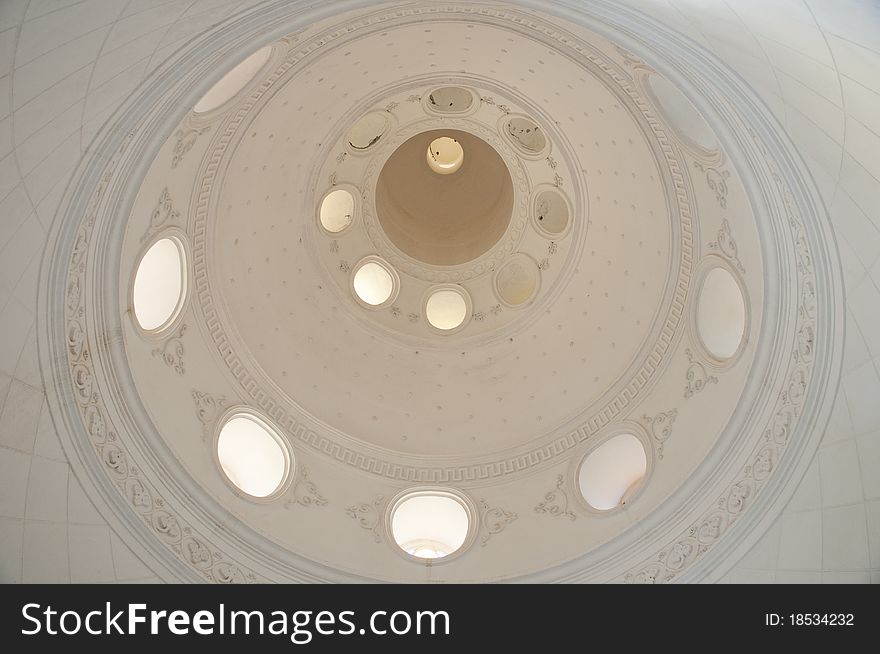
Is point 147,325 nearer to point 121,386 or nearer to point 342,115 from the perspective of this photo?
point 121,386

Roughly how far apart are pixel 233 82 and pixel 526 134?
5.48m

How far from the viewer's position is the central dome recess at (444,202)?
15.0m

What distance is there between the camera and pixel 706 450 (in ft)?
34.7

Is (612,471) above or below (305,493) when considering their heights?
above

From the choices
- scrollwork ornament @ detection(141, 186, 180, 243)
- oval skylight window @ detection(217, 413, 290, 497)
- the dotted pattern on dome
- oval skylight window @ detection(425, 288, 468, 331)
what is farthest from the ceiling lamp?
scrollwork ornament @ detection(141, 186, 180, 243)

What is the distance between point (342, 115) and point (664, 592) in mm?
9295

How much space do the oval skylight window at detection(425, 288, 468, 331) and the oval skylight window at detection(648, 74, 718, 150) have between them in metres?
5.35

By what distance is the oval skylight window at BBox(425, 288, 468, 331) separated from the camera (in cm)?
1448

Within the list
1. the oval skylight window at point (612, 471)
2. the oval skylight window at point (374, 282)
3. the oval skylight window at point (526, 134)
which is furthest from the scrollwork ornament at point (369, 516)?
the oval skylight window at point (526, 134)

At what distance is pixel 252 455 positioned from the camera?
1174cm

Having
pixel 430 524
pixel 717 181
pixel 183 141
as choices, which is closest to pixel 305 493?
pixel 430 524

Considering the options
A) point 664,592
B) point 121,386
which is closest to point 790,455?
point 664,592

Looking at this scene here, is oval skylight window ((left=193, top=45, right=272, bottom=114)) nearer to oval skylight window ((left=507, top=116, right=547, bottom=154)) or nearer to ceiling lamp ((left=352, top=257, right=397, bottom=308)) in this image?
ceiling lamp ((left=352, top=257, right=397, bottom=308))

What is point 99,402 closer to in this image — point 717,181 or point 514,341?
point 514,341
